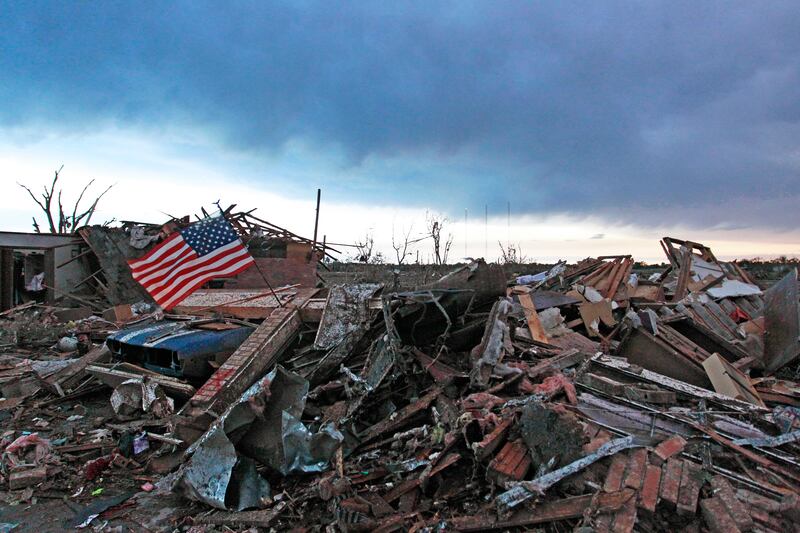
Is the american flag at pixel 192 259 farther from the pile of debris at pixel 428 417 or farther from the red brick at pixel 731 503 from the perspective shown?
the red brick at pixel 731 503

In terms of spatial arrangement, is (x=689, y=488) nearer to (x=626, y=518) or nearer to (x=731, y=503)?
(x=731, y=503)

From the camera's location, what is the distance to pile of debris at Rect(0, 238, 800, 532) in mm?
3627

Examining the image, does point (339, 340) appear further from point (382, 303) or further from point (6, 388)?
point (6, 388)

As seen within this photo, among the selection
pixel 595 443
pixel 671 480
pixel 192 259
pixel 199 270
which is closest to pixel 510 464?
pixel 595 443

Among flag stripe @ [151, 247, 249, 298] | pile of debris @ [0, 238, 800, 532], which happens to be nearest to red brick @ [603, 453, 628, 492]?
pile of debris @ [0, 238, 800, 532]

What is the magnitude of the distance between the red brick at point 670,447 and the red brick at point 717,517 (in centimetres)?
45

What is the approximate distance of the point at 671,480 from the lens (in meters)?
3.58

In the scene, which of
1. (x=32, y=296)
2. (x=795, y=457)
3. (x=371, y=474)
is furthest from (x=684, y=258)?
(x=32, y=296)

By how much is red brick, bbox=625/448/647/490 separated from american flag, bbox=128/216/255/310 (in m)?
4.82

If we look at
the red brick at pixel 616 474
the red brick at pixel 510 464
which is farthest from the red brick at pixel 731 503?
the red brick at pixel 510 464

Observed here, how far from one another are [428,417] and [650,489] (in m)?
2.11

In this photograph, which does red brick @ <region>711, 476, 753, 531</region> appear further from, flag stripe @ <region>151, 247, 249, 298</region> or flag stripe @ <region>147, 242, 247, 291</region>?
flag stripe @ <region>147, 242, 247, 291</region>

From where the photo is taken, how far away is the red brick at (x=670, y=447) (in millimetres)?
3861

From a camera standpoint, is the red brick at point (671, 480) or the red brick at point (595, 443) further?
the red brick at point (595, 443)
